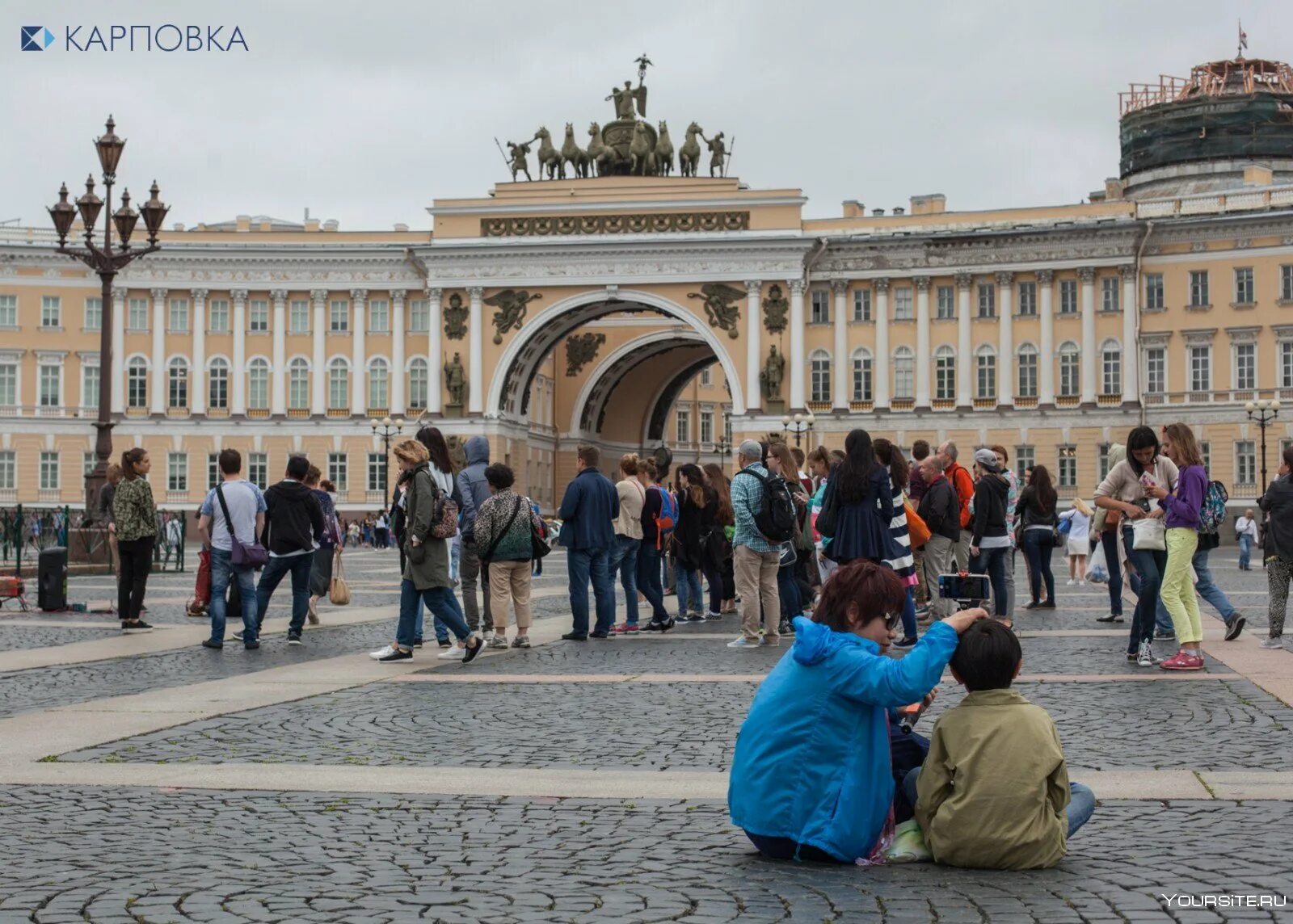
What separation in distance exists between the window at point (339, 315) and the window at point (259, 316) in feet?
8.28

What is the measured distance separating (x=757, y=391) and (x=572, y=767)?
59.4 meters

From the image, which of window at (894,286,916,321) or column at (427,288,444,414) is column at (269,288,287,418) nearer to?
column at (427,288,444,414)

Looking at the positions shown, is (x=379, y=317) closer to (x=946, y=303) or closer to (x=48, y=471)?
(x=48, y=471)

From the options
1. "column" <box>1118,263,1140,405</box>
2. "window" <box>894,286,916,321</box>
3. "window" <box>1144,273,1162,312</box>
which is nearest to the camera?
"column" <box>1118,263,1140,405</box>

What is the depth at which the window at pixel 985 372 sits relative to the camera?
6731 centimetres

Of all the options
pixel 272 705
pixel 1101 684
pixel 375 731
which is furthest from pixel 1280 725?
pixel 272 705

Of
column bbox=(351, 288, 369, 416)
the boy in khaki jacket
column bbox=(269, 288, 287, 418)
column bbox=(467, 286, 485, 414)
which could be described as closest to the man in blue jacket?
the boy in khaki jacket

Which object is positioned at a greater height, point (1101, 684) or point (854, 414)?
point (854, 414)

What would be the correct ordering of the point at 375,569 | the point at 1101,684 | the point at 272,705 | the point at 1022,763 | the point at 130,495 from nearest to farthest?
1. the point at 1022,763
2. the point at 272,705
3. the point at 1101,684
4. the point at 130,495
5. the point at 375,569

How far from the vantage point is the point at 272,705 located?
11.5 metres

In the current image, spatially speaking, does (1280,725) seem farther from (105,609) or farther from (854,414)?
(854,414)

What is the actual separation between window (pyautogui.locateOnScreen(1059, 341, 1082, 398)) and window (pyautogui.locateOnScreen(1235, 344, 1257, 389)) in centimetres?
569

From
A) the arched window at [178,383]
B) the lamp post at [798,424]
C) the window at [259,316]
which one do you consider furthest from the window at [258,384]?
the lamp post at [798,424]

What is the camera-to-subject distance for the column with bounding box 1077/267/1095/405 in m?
65.9
